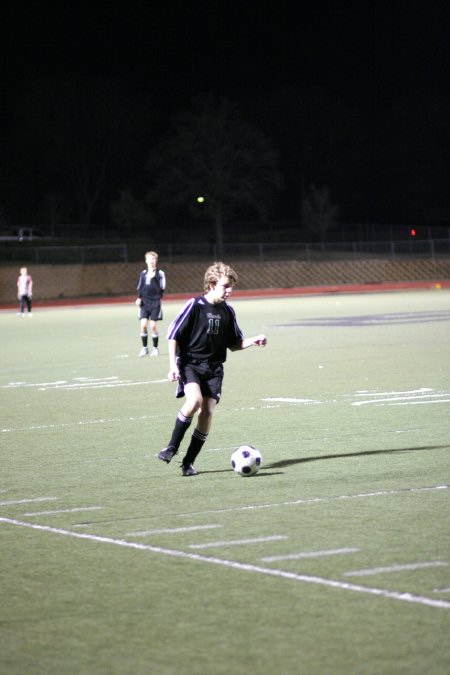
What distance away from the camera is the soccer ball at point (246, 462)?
1036 centimetres

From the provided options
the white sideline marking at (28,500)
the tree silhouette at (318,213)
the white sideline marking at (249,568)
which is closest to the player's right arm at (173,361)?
the white sideline marking at (28,500)

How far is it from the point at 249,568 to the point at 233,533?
978mm

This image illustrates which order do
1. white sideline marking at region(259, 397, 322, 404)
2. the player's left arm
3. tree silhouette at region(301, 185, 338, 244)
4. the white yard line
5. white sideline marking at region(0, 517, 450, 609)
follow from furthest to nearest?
tree silhouette at region(301, 185, 338, 244), white sideline marking at region(259, 397, 322, 404), the player's left arm, the white yard line, white sideline marking at region(0, 517, 450, 609)

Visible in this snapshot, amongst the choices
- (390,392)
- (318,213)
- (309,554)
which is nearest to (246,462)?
(309,554)

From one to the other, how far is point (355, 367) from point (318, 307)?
81.5 feet

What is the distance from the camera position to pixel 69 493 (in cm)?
988


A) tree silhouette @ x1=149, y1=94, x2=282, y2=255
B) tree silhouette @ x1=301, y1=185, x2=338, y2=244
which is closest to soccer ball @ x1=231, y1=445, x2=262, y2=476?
tree silhouette @ x1=149, y1=94, x2=282, y2=255

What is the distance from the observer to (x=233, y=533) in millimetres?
8148

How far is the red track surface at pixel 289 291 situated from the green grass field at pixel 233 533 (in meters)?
39.9

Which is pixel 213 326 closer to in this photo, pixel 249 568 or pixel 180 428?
pixel 180 428

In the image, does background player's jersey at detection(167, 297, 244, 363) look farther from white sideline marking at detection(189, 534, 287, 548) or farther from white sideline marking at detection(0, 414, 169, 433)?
white sideline marking at detection(0, 414, 169, 433)

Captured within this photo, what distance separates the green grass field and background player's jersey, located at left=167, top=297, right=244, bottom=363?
1040 millimetres

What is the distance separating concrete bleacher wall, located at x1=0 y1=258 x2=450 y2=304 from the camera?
61312mm

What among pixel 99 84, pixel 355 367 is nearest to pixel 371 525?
pixel 355 367
